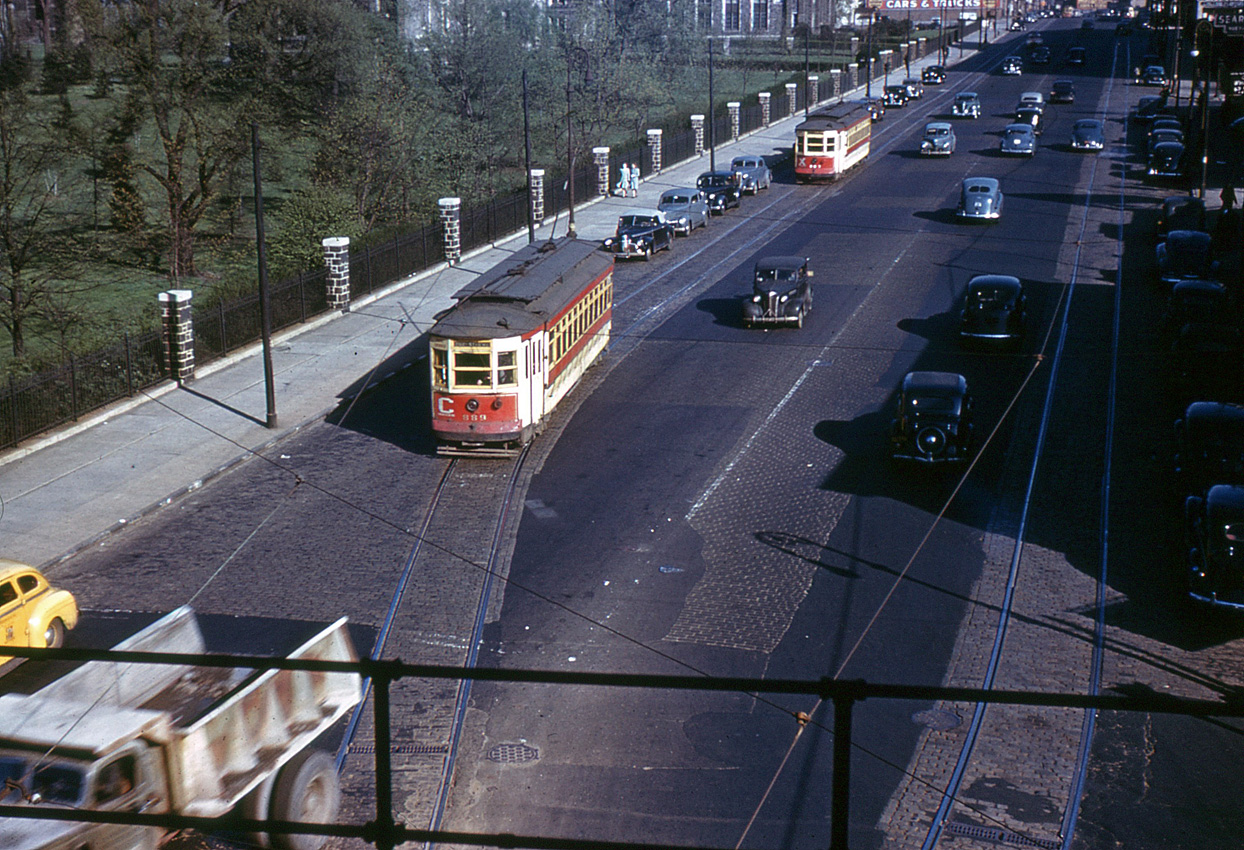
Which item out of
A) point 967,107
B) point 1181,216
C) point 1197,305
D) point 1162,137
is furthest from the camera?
point 967,107

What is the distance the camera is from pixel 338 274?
129ft

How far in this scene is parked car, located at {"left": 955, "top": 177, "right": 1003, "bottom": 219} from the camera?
51.1 m

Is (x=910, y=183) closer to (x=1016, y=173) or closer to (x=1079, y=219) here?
(x=1016, y=173)

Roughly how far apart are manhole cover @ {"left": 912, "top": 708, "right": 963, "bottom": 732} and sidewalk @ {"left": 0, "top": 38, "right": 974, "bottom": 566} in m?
14.5

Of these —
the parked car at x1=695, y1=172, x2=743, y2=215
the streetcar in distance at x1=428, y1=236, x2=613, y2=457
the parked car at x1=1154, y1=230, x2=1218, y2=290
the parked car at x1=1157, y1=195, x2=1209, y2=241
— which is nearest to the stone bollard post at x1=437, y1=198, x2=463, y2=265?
the parked car at x1=695, y1=172, x2=743, y2=215

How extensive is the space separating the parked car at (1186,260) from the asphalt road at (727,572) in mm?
2049

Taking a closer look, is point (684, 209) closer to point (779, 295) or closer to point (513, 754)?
point (779, 295)

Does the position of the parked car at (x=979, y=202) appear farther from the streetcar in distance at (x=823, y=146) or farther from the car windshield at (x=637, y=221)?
the car windshield at (x=637, y=221)

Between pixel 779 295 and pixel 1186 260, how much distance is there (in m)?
13.4

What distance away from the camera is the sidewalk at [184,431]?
23594 millimetres

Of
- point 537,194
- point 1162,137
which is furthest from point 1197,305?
point 1162,137

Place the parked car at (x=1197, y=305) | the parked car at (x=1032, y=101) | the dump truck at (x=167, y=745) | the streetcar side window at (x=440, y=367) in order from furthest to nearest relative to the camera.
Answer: the parked car at (x=1032, y=101), the parked car at (x=1197, y=305), the streetcar side window at (x=440, y=367), the dump truck at (x=167, y=745)

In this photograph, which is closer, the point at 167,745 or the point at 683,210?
the point at 167,745

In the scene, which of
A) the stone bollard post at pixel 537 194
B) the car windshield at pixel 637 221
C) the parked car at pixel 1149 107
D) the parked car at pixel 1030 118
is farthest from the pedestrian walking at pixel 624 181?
the parked car at pixel 1149 107
